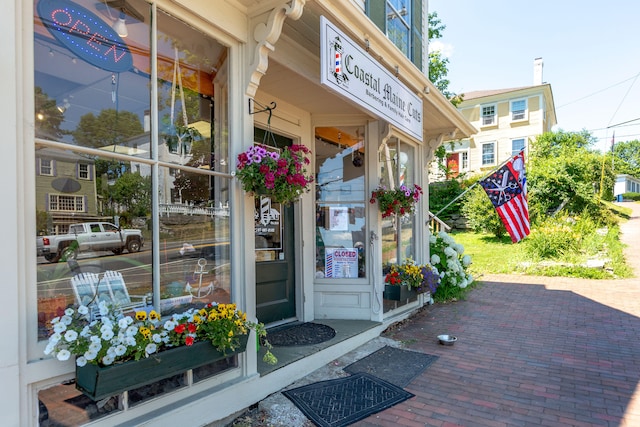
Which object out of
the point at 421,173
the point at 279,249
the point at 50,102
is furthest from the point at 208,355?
the point at 421,173

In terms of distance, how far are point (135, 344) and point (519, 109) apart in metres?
25.4

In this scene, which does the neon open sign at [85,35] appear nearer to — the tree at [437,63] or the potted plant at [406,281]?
the potted plant at [406,281]

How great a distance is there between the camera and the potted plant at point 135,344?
5.63 feet

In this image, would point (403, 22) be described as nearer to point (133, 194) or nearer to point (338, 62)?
point (338, 62)

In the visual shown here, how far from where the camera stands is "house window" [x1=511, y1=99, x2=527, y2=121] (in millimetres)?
22236

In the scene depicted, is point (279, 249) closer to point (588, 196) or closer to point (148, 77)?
point (148, 77)

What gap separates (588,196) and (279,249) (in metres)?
14.2

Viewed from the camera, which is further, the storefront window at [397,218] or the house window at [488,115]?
the house window at [488,115]

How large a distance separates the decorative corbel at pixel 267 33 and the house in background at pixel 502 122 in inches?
778

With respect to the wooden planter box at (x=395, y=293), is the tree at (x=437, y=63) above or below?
above

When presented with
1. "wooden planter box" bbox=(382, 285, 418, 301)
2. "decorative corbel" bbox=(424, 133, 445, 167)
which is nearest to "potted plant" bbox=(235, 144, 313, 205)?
"wooden planter box" bbox=(382, 285, 418, 301)

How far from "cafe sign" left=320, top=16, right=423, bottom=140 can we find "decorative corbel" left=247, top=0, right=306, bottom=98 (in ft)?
0.70

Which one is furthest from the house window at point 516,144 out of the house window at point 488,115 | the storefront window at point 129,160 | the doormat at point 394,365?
the storefront window at point 129,160

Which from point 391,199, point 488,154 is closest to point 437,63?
point 488,154
